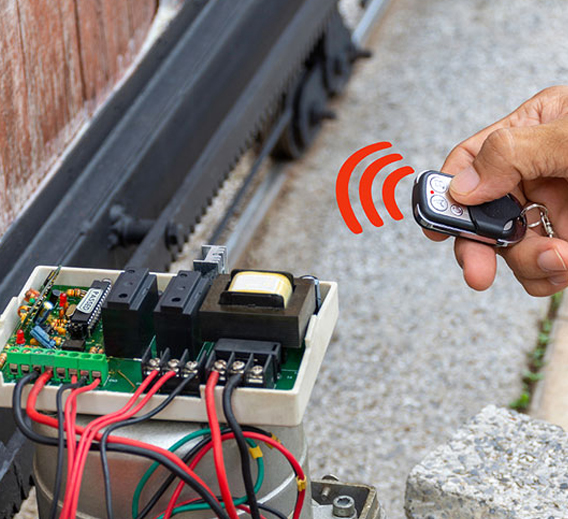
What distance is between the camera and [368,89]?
420cm

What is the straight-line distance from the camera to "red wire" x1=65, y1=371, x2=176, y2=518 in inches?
42.1

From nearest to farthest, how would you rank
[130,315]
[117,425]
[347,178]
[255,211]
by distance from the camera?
[117,425]
[130,315]
[347,178]
[255,211]

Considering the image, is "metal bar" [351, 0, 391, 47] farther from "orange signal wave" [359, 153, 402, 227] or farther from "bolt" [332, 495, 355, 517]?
"bolt" [332, 495, 355, 517]

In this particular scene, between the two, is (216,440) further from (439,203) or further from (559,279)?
(559,279)

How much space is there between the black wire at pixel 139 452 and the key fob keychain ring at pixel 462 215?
2.38 feet

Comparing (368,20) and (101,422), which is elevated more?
(101,422)

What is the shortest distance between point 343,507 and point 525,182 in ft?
2.71

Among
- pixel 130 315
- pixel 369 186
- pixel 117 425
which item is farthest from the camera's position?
pixel 369 186

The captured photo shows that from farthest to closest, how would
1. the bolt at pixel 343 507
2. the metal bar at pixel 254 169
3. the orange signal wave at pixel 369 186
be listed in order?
the metal bar at pixel 254 169 < the orange signal wave at pixel 369 186 < the bolt at pixel 343 507

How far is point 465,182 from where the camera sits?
5.37 ft

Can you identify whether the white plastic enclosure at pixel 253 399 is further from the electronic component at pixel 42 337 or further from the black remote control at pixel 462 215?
the black remote control at pixel 462 215

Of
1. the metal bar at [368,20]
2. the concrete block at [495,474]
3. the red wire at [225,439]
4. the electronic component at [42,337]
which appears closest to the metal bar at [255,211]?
the metal bar at [368,20]

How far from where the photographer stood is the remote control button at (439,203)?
163 cm

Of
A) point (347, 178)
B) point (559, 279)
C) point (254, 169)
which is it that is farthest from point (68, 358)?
point (254, 169)
